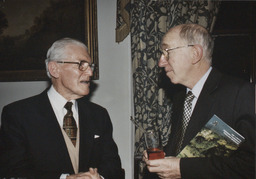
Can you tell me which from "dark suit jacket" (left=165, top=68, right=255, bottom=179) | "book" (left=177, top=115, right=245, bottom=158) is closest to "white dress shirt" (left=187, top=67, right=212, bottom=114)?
"dark suit jacket" (left=165, top=68, right=255, bottom=179)

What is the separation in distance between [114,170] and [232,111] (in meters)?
1.30

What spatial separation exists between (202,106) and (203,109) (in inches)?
1.0

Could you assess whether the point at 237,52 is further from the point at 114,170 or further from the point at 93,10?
the point at 114,170

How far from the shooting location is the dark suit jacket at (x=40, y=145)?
6.11ft

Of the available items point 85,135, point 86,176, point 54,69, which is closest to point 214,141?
point 86,176

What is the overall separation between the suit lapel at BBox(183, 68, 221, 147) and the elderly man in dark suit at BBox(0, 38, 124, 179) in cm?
→ 92

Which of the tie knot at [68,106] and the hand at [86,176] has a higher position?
the tie knot at [68,106]

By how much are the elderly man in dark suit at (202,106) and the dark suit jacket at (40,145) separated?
0.76m

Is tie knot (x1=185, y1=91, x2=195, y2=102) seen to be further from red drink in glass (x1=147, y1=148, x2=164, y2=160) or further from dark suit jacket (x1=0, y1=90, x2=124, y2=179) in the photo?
dark suit jacket (x1=0, y1=90, x2=124, y2=179)

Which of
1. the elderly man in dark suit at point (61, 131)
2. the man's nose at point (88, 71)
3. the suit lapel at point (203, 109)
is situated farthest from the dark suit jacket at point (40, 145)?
the suit lapel at point (203, 109)

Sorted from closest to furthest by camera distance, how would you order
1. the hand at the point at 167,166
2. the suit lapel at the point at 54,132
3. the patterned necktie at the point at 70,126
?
the hand at the point at 167,166
the suit lapel at the point at 54,132
the patterned necktie at the point at 70,126

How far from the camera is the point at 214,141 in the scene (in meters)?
1.48

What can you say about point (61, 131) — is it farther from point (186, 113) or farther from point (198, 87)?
point (198, 87)

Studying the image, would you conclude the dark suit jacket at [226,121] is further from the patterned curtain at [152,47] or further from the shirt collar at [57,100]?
the patterned curtain at [152,47]
